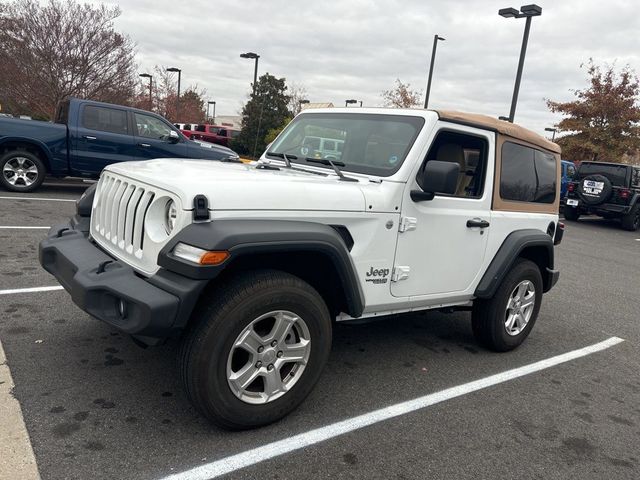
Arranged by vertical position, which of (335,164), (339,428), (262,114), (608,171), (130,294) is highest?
(262,114)

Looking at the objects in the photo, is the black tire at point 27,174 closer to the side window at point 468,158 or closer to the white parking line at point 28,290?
the white parking line at point 28,290

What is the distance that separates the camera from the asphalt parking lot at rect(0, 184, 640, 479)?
8.62 feet

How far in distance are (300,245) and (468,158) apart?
1.94 metres

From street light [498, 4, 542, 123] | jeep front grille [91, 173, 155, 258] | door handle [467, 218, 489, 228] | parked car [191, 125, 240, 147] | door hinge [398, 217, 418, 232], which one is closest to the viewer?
jeep front grille [91, 173, 155, 258]

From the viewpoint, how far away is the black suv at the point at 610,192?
14805mm

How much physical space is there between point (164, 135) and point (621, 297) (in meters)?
8.46

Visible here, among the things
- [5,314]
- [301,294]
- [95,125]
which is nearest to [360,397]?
[301,294]

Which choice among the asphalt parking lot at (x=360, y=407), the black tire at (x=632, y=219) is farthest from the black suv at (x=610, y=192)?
the asphalt parking lot at (x=360, y=407)

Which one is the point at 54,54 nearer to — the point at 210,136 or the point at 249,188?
the point at 210,136

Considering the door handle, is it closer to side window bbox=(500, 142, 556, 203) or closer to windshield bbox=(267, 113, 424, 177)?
side window bbox=(500, 142, 556, 203)

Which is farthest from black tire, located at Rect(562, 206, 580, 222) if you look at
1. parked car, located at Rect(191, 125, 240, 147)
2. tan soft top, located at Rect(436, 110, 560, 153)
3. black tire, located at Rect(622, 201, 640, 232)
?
parked car, located at Rect(191, 125, 240, 147)

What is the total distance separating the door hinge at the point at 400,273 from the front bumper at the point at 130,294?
53.1 inches

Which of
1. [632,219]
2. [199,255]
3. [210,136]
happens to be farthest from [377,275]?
[210,136]

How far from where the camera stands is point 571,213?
16.0m
